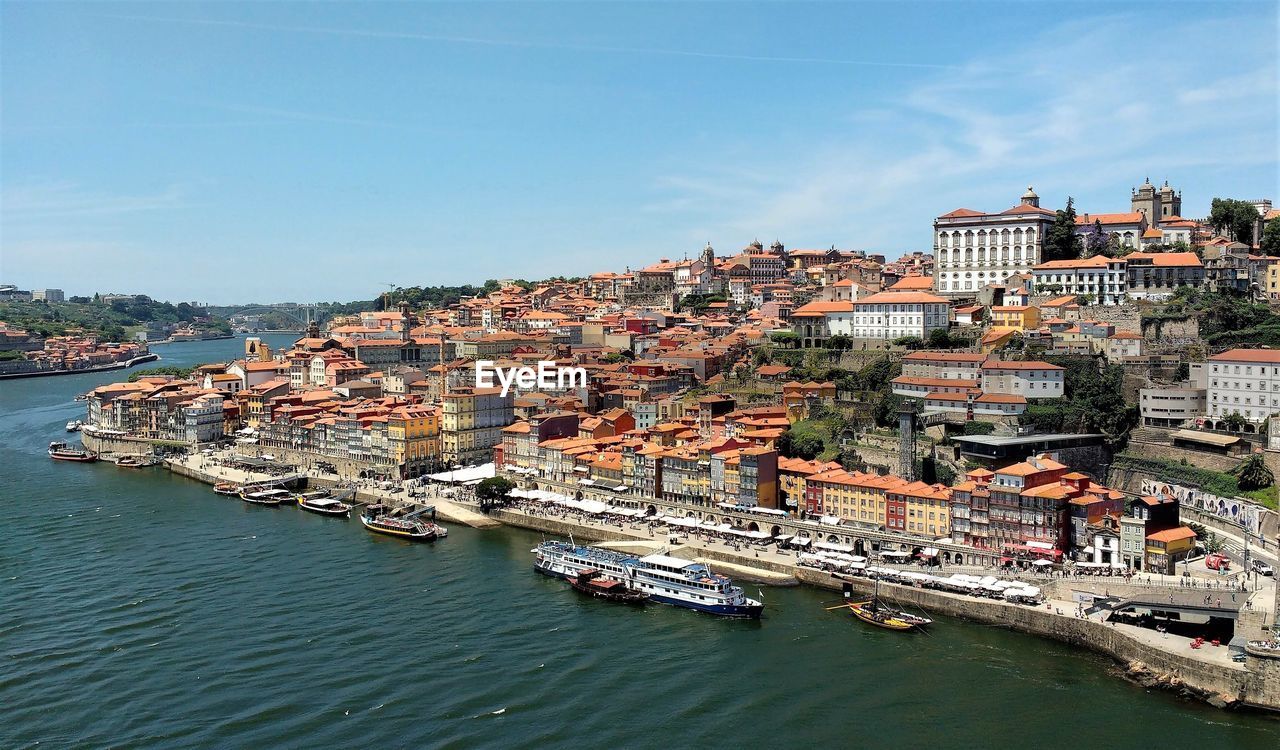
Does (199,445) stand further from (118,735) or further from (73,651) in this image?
(118,735)

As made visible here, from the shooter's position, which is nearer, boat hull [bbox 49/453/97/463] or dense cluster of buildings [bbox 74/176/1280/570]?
dense cluster of buildings [bbox 74/176/1280/570]

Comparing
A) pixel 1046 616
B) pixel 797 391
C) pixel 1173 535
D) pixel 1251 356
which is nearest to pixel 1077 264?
pixel 1251 356

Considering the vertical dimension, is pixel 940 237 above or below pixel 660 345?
above

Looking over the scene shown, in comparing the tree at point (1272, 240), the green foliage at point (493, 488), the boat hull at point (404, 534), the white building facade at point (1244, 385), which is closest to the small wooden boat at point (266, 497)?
the boat hull at point (404, 534)

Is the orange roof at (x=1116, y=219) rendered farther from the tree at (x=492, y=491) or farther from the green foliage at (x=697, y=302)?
the tree at (x=492, y=491)

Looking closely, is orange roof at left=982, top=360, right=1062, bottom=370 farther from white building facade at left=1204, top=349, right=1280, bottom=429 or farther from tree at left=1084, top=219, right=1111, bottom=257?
tree at left=1084, top=219, right=1111, bottom=257

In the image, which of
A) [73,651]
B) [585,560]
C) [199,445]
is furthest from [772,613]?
[199,445]

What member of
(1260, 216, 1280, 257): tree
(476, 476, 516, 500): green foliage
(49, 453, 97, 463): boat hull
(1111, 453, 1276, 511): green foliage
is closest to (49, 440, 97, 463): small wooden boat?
(49, 453, 97, 463): boat hull
